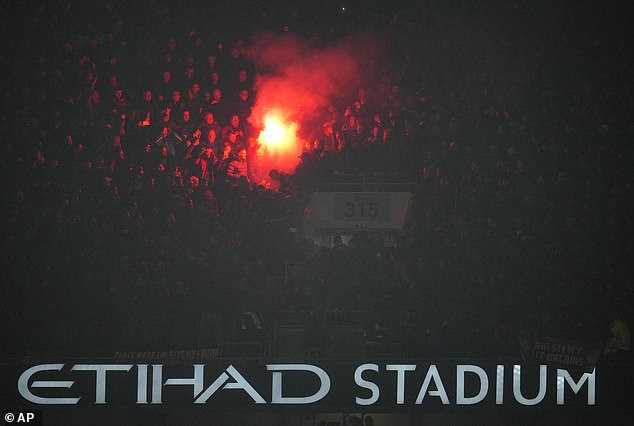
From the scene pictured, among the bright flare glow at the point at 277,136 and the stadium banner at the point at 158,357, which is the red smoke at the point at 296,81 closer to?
the bright flare glow at the point at 277,136

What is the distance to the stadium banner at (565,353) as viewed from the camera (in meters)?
6.88

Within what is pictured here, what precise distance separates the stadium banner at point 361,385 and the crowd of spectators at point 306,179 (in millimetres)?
660

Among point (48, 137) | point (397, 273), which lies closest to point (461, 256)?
point (397, 273)

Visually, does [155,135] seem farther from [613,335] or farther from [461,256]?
[613,335]

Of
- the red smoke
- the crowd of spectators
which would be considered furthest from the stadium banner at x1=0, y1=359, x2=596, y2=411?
the red smoke

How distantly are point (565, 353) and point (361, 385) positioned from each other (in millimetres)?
1644

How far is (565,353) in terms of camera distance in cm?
698

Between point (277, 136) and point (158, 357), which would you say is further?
point (277, 136)

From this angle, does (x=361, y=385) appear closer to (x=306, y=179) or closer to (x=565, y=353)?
(x=565, y=353)

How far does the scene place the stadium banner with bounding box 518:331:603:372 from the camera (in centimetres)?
688

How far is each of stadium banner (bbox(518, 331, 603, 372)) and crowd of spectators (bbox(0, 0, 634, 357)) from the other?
2.08 ft

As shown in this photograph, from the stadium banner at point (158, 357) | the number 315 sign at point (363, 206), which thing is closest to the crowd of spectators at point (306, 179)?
the number 315 sign at point (363, 206)

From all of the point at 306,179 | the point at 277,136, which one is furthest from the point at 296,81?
the point at 306,179

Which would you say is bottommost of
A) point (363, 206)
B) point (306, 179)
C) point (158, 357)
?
point (158, 357)
